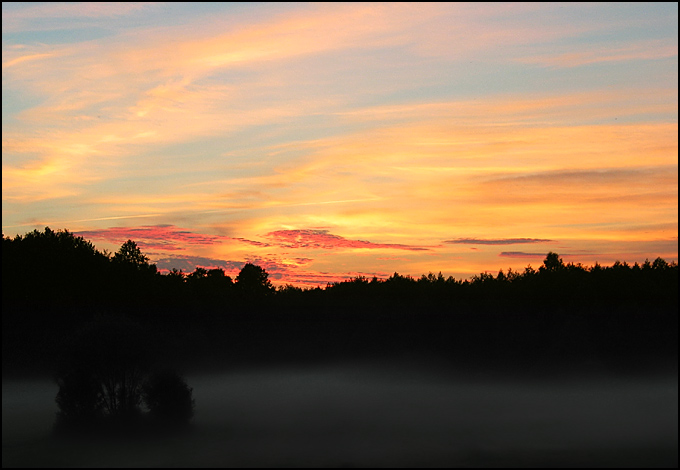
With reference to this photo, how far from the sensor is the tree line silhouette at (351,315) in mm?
106375

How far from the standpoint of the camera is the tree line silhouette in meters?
106

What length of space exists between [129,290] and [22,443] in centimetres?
6480

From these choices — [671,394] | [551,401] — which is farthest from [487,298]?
[671,394]

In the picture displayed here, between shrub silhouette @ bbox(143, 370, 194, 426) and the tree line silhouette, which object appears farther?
the tree line silhouette

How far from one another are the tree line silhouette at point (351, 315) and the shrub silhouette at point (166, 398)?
36.6 metres

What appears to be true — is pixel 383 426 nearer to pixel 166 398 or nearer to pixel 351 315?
pixel 166 398

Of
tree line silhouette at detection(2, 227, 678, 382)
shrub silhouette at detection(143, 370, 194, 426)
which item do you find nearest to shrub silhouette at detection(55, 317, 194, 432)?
shrub silhouette at detection(143, 370, 194, 426)

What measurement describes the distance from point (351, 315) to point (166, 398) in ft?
315

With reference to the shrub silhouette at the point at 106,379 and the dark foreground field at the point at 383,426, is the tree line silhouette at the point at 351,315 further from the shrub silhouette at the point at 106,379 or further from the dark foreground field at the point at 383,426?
the shrub silhouette at the point at 106,379

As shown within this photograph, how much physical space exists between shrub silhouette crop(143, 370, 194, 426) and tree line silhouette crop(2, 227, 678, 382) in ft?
120

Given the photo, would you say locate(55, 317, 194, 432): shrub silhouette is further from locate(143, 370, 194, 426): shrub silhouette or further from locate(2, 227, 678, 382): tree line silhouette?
locate(2, 227, 678, 382): tree line silhouette

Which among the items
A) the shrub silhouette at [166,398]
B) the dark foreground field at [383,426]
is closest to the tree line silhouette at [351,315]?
the dark foreground field at [383,426]

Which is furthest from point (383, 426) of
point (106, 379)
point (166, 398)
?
point (106, 379)

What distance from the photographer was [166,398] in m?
58.6
